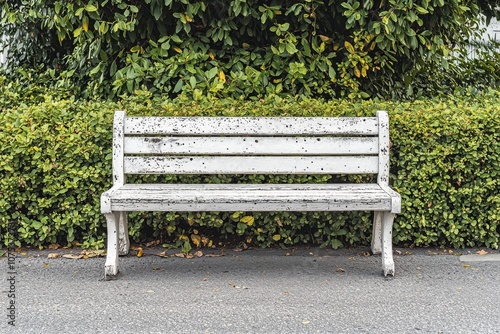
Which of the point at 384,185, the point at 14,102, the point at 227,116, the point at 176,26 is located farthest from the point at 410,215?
the point at 14,102

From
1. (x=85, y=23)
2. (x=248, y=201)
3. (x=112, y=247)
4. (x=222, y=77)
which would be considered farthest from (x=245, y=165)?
(x=85, y=23)

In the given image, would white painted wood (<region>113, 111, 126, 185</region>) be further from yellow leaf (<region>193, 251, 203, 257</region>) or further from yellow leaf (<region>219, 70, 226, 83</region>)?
yellow leaf (<region>219, 70, 226, 83</region>)

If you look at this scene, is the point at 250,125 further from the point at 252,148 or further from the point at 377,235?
the point at 377,235

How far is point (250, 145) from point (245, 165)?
0.44ft

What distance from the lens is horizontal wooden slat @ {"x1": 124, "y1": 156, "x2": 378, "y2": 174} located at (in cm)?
445

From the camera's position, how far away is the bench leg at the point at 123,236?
463 cm

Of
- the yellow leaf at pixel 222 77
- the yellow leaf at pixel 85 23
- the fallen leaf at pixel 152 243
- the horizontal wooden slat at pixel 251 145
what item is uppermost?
the yellow leaf at pixel 85 23

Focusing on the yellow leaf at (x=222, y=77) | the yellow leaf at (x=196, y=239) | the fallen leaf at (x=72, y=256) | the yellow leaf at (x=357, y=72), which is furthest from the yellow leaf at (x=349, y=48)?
the fallen leaf at (x=72, y=256)

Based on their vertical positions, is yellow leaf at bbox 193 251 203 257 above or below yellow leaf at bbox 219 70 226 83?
below

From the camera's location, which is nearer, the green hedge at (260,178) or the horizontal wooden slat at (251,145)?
the horizontal wooden slat at (251,145)

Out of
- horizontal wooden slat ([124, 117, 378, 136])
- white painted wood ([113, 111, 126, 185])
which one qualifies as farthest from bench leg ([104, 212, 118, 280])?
horizontal wooden slat ([124, 117, 378, 136])

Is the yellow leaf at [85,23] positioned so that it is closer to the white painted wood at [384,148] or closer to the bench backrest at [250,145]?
the bench backrest at [250,145]

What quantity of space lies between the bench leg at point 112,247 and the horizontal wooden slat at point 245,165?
15.2 inches

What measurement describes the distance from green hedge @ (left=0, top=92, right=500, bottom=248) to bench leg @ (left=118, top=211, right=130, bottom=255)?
117 mm
